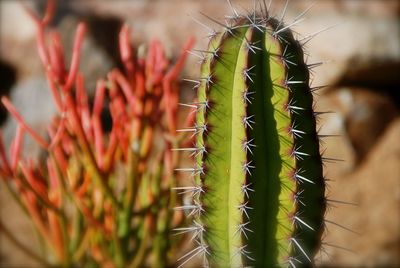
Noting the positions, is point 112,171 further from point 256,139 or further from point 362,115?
point 362,115

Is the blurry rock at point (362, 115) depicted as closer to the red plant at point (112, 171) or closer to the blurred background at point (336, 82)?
the blurred background at point (336, 82)

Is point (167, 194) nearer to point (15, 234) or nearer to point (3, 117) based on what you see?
point (15, 234)

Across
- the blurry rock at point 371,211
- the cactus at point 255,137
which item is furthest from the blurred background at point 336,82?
the cactus at point 255,137

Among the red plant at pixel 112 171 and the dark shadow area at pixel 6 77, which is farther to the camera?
the dark shadow area at pixel 6 77

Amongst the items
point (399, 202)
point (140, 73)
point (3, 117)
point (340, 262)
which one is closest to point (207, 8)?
point (3, 117)

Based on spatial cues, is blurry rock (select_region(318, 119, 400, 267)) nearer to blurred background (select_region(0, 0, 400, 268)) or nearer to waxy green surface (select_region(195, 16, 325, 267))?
blurred background (select_region(0, 0, 400, 268))

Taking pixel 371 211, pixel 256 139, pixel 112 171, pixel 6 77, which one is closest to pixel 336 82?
pixel 371 211
